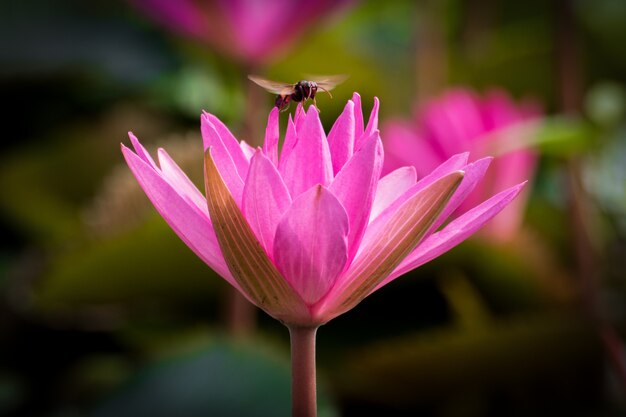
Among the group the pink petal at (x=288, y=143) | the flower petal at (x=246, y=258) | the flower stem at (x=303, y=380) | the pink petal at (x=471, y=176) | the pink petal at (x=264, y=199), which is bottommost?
the flower stem at (x=303, y=380)

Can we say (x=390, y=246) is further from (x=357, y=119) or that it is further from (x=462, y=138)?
(x=462, y=138)

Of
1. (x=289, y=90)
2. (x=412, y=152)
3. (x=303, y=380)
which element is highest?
(x=412, y=152)

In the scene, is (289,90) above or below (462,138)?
below

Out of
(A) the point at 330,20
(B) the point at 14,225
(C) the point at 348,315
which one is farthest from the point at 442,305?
(B) the point at 14,225

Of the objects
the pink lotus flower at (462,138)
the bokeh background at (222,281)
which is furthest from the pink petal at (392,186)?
the pink lotus flower at (462,138)

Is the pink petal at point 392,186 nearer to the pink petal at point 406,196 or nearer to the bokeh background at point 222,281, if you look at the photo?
the pink petal at point 406,196

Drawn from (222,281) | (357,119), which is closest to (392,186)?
(357,119)
